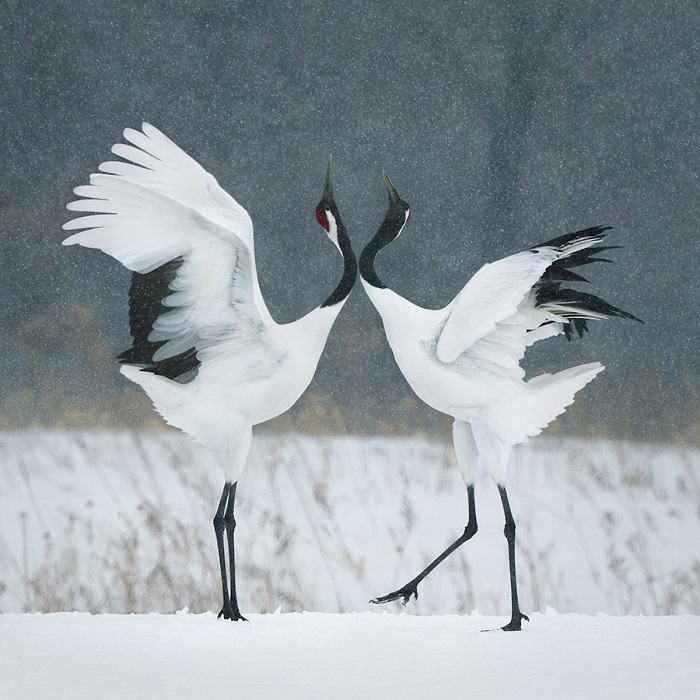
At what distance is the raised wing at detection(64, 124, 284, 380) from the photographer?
8.67 feet

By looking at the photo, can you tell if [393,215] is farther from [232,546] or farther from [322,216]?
[232,546]

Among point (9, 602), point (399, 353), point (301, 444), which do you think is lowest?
point (9, 602)

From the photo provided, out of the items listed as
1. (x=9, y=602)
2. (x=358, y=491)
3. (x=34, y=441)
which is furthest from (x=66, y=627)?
(x=34, y=441)

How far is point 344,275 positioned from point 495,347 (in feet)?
1.30

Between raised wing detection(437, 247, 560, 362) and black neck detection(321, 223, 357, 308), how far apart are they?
0.25m

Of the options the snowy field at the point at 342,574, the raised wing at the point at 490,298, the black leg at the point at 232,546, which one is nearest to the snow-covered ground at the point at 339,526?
the snowy field at the point at 342,574

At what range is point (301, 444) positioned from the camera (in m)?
4.38

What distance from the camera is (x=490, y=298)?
107 inches

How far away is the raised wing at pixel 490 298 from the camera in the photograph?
2703 mm

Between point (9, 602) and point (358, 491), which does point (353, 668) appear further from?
point (358, 491)

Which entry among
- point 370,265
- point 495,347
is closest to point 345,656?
point 495,347

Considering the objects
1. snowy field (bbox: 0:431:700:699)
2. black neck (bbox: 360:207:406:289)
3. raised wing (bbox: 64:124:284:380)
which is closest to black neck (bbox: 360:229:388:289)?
black neck (bbox: 360:207:406:289)

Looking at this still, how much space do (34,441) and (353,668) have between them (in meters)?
2.48

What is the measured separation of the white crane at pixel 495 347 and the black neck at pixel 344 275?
35 millimetres
